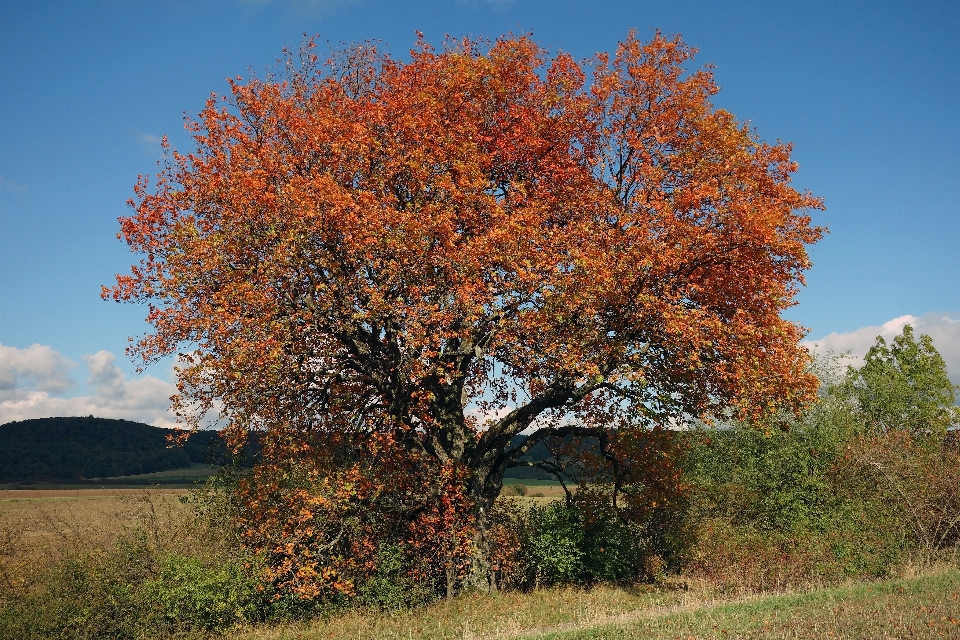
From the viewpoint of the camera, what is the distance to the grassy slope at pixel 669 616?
1306 centimetres

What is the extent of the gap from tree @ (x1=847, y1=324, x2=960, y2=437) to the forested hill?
9663 centimetres

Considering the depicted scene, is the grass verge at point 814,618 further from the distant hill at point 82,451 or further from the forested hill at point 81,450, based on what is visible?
the forested hill at point 81,450

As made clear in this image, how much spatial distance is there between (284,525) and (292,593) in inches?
90.3

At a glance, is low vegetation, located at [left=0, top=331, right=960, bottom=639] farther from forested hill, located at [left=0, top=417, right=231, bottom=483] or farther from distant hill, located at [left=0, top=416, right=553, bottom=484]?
forested hill, located at [left=0, top=417, right=231, bottom=483]

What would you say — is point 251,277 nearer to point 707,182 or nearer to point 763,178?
point 707,182

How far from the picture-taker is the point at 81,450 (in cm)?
11969

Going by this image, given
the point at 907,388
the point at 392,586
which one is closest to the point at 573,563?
the point at 392,586

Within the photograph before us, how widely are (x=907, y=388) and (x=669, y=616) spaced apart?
5581 centimetres

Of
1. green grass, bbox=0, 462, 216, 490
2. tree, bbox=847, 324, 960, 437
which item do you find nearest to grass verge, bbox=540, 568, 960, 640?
tree, bbox=847, 324, 960, 437

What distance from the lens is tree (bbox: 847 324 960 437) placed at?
188 feet

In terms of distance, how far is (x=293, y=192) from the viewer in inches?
706

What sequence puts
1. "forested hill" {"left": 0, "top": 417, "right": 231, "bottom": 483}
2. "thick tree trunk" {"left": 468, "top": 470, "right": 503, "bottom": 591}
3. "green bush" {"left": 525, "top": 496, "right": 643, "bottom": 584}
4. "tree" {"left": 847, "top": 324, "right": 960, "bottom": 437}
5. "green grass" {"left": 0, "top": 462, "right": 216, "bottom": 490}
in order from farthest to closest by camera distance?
"forested hill" {"left": 0, "top": 417, "right": 231, "bottom": 483} → "green grass" {"left": 0, "top": 462, "right": 216, "bottom": 490} → "tree" {"left": 847, "top": 324, "right": 960, "bottom": 437} → "green bush" {"left": 525, "top": 496, "right": 643, "bottom": 584} → "thick tree trunk" {"left": 468, "top": 470, "right": 503, "bottom": 591}

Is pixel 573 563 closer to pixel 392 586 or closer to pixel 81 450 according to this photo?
pixel 392 586

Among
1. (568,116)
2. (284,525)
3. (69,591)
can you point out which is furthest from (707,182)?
(69,591)
